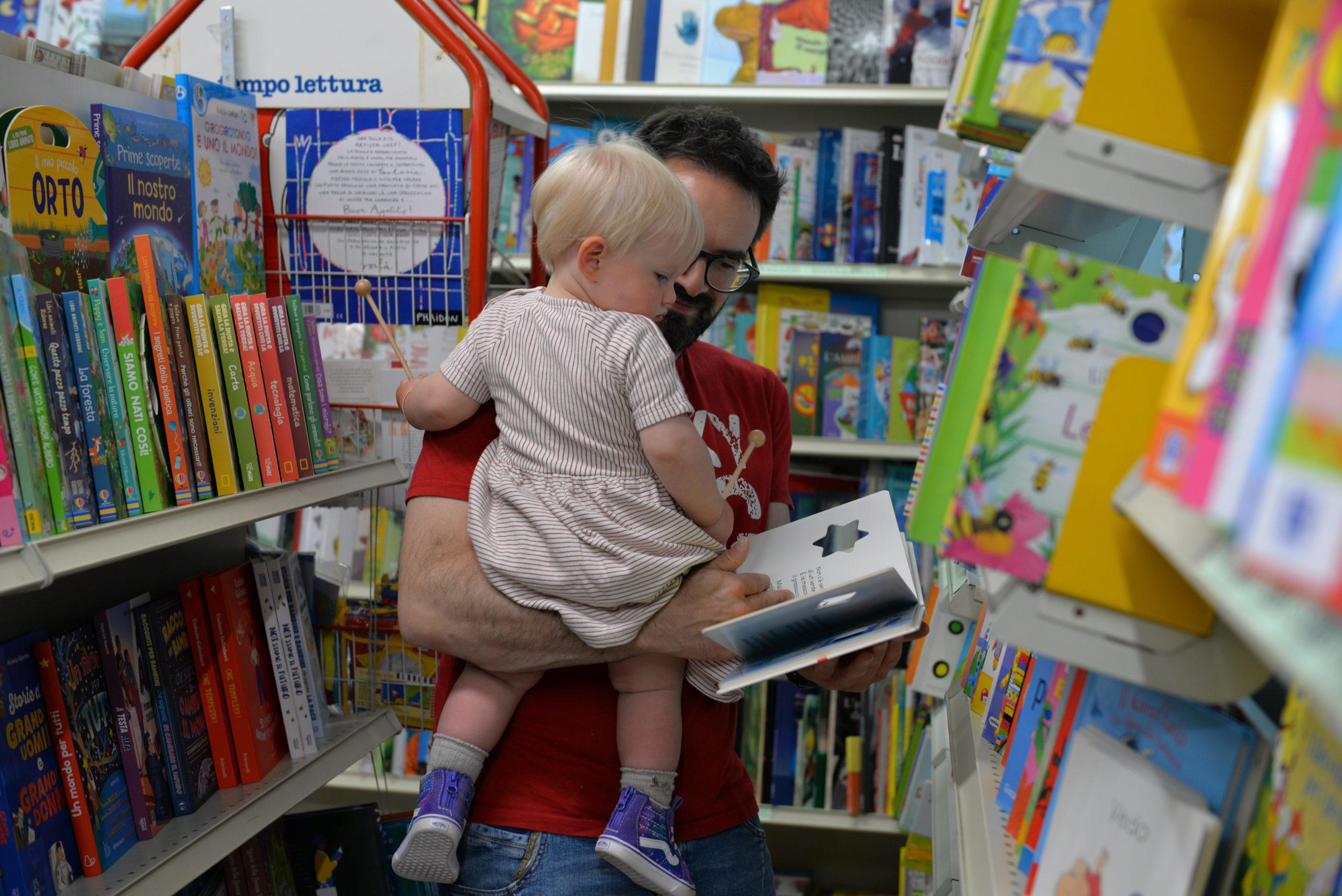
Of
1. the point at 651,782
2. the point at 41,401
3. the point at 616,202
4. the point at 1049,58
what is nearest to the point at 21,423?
the point at 41,401

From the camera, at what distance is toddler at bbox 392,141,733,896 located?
1.23 meters

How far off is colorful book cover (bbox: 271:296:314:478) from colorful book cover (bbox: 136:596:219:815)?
11.4 inches

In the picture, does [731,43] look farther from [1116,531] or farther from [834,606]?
[1116,531]

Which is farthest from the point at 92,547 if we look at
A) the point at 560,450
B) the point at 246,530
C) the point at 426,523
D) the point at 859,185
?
the point at 859,185

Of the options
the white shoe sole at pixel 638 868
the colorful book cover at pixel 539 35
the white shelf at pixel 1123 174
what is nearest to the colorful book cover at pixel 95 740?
the white shoe sole at pixel 638 868

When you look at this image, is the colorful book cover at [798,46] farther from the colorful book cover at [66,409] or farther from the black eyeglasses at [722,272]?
the colorful book cover at [66,409]

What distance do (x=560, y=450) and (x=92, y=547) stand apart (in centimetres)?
56

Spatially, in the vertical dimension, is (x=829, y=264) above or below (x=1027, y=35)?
below

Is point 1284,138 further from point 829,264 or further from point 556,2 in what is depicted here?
point 556,2

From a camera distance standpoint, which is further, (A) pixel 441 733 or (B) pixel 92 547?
(A) pixel 441 733

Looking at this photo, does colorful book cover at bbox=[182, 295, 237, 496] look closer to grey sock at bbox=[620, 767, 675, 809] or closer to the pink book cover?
grey sock at bbox=[620, 767, 675, 809]

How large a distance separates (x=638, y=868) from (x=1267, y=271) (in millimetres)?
1044

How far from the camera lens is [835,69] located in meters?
2.53

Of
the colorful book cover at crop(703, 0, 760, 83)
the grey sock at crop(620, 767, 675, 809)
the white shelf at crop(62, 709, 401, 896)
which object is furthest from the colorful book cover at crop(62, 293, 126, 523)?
the colorful book cover at crop(703, 0, 760, 83)
